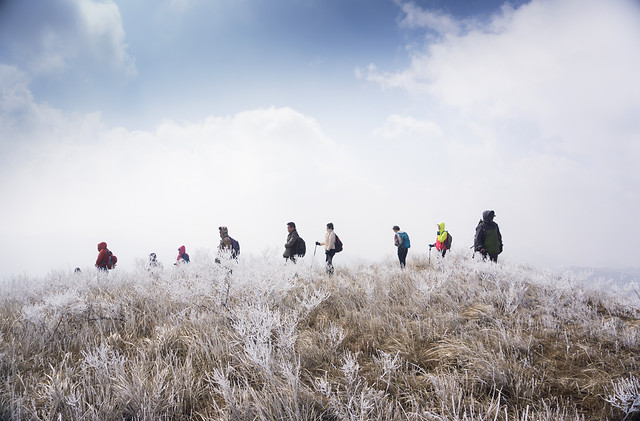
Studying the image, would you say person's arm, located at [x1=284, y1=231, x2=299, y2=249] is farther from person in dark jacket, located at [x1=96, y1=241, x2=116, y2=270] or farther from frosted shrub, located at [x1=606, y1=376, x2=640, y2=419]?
frosted shrub, located at [x1=606, y1=376, x2=640, y2=419]

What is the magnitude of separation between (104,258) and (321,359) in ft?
35.4

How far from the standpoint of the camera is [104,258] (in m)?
9.97

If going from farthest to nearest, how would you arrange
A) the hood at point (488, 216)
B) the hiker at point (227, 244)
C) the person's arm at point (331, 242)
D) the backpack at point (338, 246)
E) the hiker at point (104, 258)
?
the backpack at point (338, 246) < the person's arm at point (331, 242) < the hiker at point (104, 258) < the hiker at point (227, 244) < the hood at point (488, 216)

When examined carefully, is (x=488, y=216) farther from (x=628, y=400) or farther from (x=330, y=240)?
(x=628, y=400)

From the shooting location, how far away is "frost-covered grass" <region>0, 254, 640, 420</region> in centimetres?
228

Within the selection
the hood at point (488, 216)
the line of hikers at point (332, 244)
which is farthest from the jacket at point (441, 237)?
the hood at point (488, 216)

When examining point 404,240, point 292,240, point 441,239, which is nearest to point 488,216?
point 404,240

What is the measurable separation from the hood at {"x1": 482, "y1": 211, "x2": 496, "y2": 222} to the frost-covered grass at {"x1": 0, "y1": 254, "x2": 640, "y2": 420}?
262 centimetres

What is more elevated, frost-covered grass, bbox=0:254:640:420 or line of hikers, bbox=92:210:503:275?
line of hikers, bbox=92:210:503:275

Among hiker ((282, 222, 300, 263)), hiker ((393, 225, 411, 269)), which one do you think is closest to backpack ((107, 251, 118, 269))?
hiker ((282, 222, 300, 263))

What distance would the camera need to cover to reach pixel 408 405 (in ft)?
7.93

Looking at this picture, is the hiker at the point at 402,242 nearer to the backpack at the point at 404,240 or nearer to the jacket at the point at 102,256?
the backpack at the point at 404,240

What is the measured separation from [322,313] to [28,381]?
365cm

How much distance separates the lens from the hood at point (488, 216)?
25.4 feet
